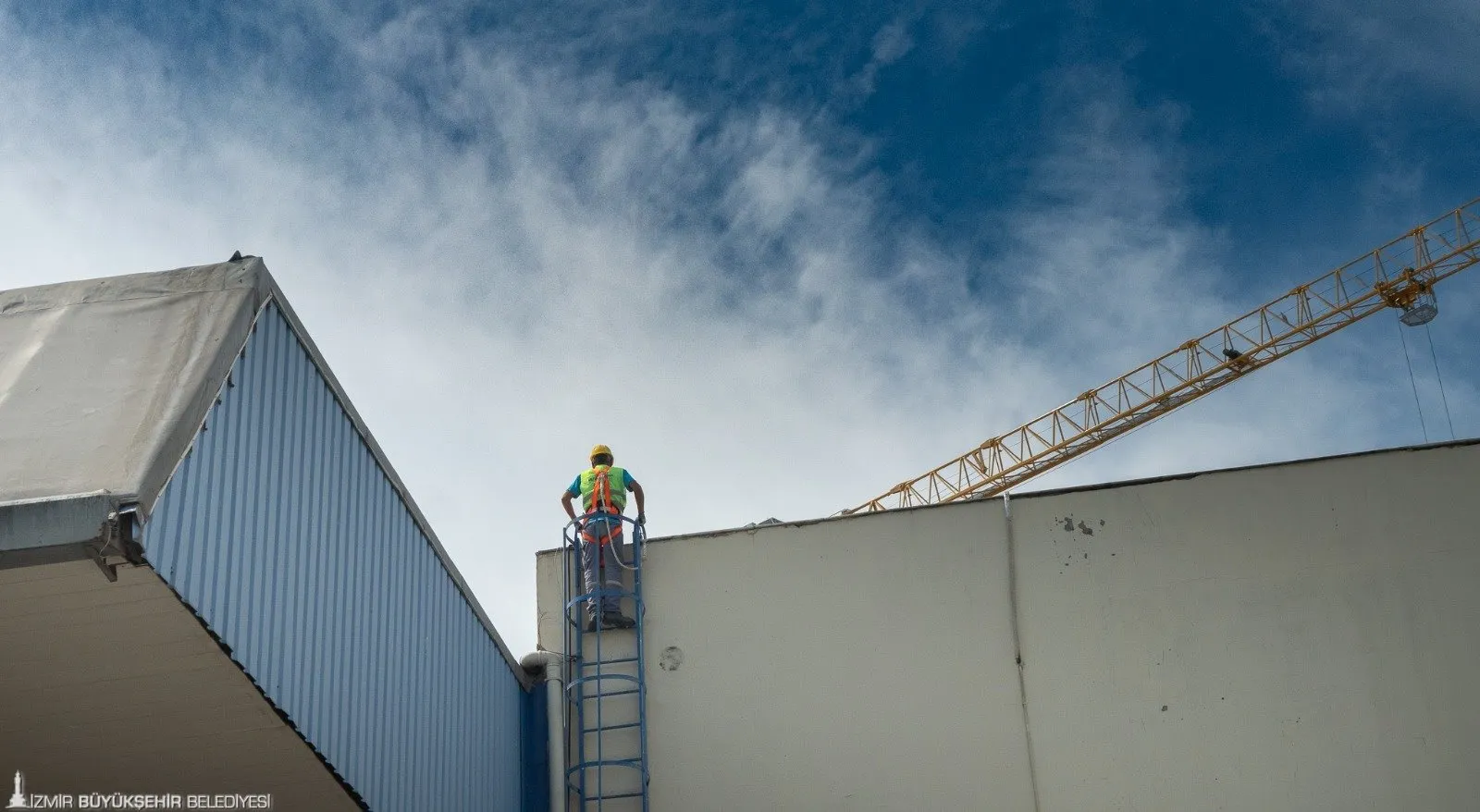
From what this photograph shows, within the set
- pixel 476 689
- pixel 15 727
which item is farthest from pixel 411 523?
pixel 15 727

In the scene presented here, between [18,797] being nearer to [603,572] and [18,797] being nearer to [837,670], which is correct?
[603,572]

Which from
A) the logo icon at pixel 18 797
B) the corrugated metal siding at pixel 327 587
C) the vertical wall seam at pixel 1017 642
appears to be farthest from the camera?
the vertical wall seam at pixel 1017 642

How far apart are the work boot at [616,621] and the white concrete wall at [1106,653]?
36cm

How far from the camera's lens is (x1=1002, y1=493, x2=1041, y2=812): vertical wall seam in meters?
13.1

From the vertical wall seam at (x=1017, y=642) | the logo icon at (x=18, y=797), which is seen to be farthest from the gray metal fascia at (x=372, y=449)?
the vertical wall seam at (x=1017, y=642)

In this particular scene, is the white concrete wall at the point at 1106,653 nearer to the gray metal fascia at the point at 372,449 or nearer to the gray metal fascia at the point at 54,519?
the gray metal fascia at the point at 372,449

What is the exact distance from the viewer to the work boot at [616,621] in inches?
567

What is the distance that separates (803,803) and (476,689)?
3.29 metres

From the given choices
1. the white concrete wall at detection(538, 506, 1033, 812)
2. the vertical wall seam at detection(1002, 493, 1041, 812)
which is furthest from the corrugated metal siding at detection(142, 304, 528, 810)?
the vertical wall seam at detection(1002, 493, 1041, 812)

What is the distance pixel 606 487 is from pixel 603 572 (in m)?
0.91

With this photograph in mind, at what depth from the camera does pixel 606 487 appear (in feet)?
48.5

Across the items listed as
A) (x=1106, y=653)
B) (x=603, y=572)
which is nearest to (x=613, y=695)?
(x=603, y=572)

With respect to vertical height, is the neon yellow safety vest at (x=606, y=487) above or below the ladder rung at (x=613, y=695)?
above

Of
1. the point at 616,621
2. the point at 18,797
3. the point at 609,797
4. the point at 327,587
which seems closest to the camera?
the point at 327,587
